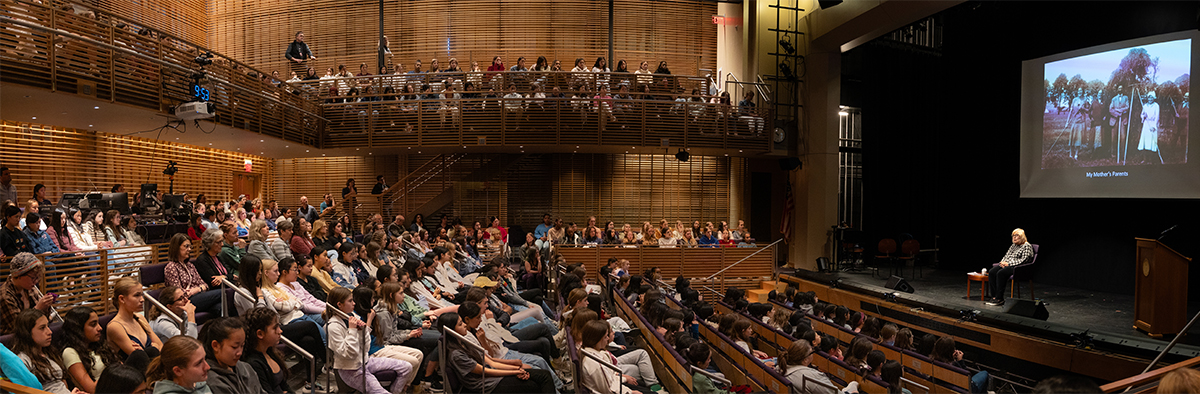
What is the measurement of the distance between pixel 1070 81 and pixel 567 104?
851 cm

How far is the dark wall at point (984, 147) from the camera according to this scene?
32.0 ft

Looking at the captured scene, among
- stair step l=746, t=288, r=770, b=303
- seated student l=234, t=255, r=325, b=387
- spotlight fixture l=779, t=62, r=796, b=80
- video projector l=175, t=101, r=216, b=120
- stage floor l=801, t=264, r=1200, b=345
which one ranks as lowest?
stair step l=746, t=288, r=770, b=303

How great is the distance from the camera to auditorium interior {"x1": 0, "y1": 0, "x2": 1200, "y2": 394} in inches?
197

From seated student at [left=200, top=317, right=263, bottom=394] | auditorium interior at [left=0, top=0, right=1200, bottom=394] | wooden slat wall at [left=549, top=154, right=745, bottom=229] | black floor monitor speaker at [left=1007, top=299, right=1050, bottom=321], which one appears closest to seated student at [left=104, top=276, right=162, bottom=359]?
auditorium interior at [left=0, top=0, right=1200, bottom=394]

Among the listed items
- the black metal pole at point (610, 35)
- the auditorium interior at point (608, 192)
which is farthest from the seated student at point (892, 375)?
the black metal pole at point (610, 35)

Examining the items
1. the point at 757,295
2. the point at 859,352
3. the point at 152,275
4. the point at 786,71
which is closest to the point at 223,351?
the point at 152,275

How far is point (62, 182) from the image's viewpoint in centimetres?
1114

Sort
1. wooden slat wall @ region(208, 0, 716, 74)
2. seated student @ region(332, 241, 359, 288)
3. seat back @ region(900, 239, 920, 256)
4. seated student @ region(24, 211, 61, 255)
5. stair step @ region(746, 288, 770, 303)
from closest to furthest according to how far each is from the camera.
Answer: seated student @ region(24, 211, 61, 255), seated student @ region(332, 241, 359, 288), seat back @ region(900, 239, 920, 256), stair step @ region(746, 288, 770, 303), wooden slat wall @ region(208, 0, 716, 74)

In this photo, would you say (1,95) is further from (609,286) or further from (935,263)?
(935,263)

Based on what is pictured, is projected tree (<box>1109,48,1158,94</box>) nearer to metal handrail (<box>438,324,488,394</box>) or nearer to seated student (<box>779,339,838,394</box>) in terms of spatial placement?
seated student (<box>779,339,838,394</box>)

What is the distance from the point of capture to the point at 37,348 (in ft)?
10.5

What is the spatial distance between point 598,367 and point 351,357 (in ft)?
5.00

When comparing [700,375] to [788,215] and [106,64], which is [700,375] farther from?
[788,215]

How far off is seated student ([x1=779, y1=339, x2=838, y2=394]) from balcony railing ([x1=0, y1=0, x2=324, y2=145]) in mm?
7887
